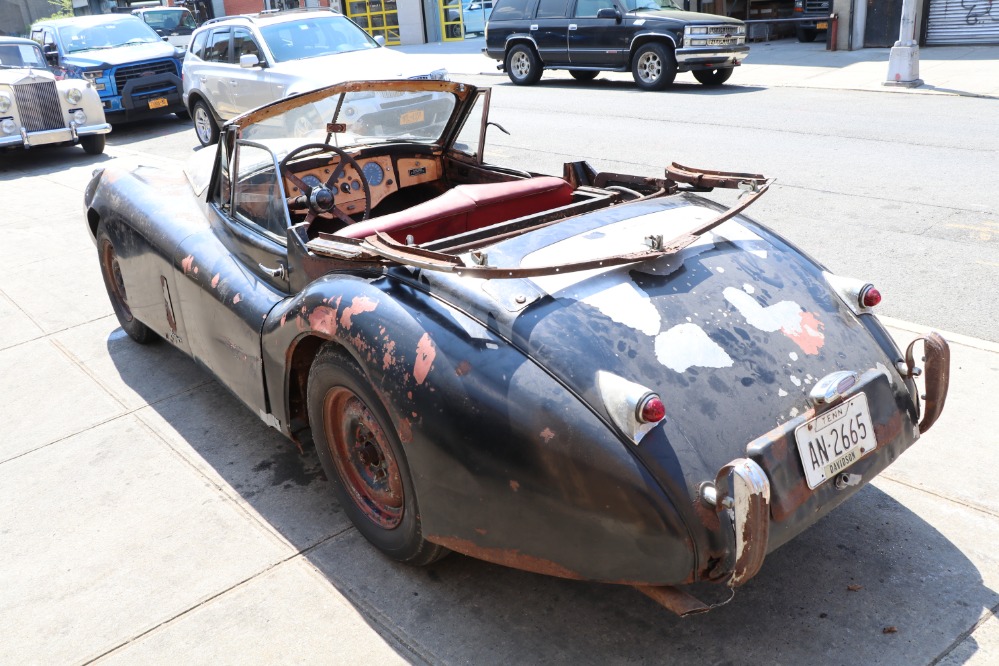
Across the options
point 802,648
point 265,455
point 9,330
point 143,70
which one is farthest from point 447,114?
point 143,70

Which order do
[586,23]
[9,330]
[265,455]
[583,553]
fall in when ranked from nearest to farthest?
[583,553], [265,455], [9,330], [586,23]

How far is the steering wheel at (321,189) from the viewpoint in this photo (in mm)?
4012

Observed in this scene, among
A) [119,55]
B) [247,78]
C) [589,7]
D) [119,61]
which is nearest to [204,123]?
[247,78]

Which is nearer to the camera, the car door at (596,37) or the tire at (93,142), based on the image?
the tire at (93,142)

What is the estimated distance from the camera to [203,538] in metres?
3.66

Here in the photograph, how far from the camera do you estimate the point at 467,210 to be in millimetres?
3816

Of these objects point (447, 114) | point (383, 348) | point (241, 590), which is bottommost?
point (241, 590)

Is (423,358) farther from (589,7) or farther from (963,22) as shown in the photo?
(963,22)

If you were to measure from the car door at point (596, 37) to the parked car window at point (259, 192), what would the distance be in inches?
484

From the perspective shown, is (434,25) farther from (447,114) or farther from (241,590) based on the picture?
(241,590)

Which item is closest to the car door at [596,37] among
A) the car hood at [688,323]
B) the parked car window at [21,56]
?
the parked car window at [21,56]

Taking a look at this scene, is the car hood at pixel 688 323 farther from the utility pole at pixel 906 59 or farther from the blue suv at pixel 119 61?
the blue suv at pixel 119 61

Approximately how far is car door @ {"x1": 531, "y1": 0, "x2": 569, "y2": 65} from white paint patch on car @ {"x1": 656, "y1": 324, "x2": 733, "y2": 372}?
46.9ft

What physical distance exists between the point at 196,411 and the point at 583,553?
2.86m
